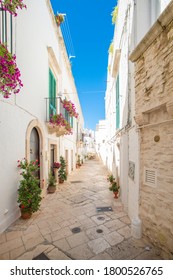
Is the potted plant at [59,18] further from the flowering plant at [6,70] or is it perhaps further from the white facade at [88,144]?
the white facade at [88,144]

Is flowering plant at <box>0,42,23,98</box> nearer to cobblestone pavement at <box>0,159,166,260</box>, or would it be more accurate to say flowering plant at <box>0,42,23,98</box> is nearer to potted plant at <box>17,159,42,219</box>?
potted plant at <box>17,159,42,219</box>

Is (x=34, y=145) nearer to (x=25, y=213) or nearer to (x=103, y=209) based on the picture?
(x=25, y=213)

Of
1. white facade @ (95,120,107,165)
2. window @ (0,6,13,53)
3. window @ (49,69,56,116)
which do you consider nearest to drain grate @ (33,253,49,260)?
window @ (0,6,13,53)

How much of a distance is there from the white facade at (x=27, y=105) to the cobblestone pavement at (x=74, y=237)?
68 cm

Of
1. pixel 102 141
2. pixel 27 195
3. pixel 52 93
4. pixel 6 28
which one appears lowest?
pixel 27 195

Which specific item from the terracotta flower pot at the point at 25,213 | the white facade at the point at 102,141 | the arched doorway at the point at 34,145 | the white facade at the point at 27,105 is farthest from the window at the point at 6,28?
the white facade at the point at 102,141

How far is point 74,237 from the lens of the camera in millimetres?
3238

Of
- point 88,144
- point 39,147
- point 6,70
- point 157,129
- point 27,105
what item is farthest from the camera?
point 88,144

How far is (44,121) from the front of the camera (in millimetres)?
6328

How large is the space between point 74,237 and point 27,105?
13.8ft

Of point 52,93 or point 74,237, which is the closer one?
point 74,237

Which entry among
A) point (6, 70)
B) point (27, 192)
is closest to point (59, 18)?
point (6, 70)

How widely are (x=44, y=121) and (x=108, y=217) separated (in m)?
4.68

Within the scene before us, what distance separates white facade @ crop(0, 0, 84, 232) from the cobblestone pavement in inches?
26.7
